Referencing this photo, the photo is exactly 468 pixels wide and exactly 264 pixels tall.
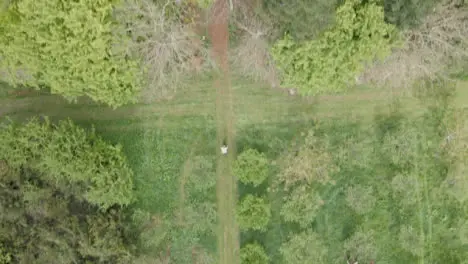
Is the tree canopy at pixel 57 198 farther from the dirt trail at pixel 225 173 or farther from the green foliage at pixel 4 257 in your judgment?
the dirt trail at pixel 225 173

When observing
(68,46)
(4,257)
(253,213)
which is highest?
(68,46)

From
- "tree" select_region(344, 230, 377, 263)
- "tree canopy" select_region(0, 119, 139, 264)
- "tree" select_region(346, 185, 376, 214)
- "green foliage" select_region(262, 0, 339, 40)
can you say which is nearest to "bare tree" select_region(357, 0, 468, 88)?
"green foliage" select_region(262, 0, 339, 40)

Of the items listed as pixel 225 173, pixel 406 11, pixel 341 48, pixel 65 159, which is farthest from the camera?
pixel 225 173

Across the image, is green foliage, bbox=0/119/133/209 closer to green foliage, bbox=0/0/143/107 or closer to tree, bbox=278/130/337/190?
green foliage, bbox=0/0/143/107

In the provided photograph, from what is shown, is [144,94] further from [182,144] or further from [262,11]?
[262,11]

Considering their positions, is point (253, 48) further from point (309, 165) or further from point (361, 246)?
point (361, 246)

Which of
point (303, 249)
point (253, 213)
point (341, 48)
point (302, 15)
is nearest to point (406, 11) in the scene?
point (341, 48)
